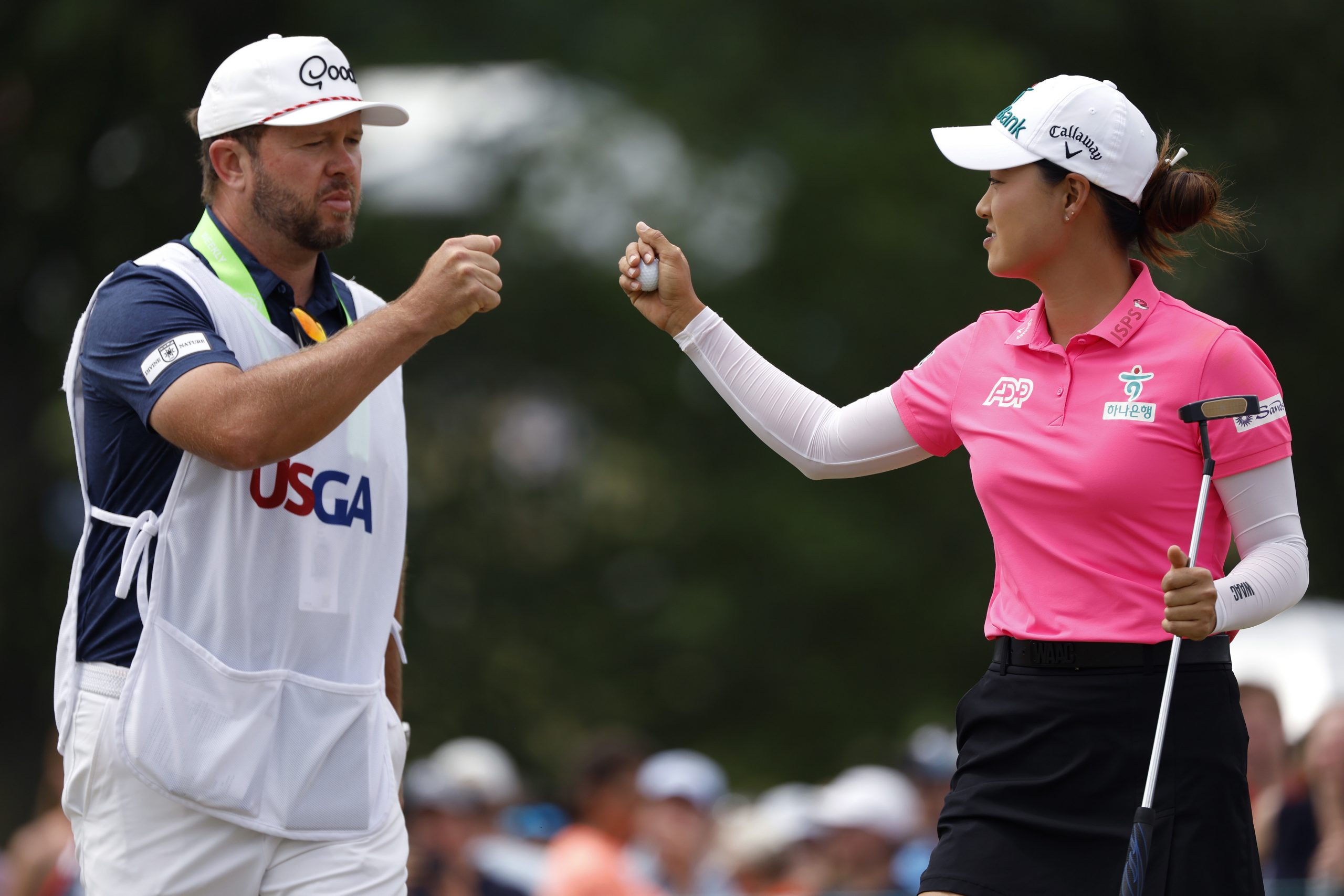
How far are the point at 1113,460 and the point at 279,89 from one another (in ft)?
7.18

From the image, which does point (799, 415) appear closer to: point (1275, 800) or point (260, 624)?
point (260, 624)

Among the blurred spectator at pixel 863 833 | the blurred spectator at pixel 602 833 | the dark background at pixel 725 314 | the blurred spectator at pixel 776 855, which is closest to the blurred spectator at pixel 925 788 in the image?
the blurred spectator at pixel 863 833

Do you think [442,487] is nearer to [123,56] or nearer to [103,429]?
[123,56]

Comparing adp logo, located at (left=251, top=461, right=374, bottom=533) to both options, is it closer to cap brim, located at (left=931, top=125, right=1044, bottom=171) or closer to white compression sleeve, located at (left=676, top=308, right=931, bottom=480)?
white compression sleeve, located at (left=676, top=308, right=931, bottom=480)

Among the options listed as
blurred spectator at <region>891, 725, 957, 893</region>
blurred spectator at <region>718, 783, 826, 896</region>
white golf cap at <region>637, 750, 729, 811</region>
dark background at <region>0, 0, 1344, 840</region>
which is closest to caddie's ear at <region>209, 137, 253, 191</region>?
A: white golf cap at <region>637, 750, 729, 811</region>

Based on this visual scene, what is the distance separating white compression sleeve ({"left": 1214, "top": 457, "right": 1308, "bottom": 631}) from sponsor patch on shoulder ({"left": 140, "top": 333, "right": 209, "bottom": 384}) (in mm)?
2265

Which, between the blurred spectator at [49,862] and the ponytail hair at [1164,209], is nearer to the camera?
the ponytail hair at [1164,209]

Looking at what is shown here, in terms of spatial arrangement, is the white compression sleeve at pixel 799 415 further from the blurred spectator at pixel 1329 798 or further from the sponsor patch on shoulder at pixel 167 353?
the blurred spectator at pixel 1329 798

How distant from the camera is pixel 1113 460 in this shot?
3.64 m

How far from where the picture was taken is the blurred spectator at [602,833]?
7441 mm

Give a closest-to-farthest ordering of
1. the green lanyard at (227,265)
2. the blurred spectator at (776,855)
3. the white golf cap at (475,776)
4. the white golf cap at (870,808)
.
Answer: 1. the green lanyard at (227,265)
2. the white golf cap at (870,808)
3. the blurred spectator at (776,855)
4. the white golf cap at (475,776)

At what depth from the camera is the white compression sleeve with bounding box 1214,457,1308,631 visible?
3.59 meters

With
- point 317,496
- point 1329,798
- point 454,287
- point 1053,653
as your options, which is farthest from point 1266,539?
point 1329,798

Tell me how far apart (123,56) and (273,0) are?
1.61 m
